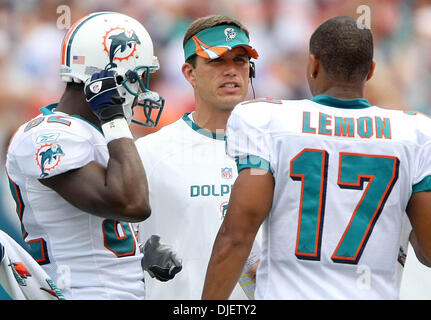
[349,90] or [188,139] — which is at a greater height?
[349,90]

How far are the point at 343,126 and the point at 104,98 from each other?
1.01 metres

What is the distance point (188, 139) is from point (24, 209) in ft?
4.02

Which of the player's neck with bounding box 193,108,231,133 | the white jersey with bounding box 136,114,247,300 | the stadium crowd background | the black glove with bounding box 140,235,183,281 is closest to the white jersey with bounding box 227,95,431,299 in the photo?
the black glove with bounding box 140,235,183,281

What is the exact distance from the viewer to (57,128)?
2943 mm

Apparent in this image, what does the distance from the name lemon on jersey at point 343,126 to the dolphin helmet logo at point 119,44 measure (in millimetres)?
998

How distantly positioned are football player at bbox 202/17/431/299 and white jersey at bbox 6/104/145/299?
560 mm

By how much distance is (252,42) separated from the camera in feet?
23.8

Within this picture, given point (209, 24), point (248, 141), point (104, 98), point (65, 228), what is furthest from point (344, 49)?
point (209, 24)

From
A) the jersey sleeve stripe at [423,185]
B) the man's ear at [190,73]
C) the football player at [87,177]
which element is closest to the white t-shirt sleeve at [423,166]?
the jersey sleeve stripe at [423,185]

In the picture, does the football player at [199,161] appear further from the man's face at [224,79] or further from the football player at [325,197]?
the football player at [325,197]

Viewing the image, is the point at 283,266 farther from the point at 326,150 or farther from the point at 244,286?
the point at 244,286
